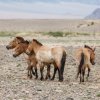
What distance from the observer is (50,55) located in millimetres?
19828

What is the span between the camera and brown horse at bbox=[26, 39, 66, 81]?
19.6 m

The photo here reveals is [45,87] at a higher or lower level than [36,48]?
→ lower

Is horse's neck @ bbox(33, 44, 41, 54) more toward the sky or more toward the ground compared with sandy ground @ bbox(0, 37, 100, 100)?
more toward the sky

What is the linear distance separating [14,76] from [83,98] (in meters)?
6.46

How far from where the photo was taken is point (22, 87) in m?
17.2

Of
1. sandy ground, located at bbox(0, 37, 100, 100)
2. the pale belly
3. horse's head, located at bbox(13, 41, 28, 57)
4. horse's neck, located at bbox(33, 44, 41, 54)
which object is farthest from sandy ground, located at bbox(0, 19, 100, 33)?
the pale belly

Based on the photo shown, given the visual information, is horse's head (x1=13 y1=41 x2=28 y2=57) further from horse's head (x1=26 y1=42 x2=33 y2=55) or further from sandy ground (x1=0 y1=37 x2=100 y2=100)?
sandy ground (x1=0 y1=37 x2=100 y2=100)

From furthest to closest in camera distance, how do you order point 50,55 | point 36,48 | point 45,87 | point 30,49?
point 30,49
point 36,48
point 50,55
point 45,87

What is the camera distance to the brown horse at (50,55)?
19.6 meters

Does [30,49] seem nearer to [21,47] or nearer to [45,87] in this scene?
[21,47]

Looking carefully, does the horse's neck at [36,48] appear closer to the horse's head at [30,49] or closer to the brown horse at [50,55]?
the brown horse at [50,55]

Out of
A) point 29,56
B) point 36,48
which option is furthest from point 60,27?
point 36,48

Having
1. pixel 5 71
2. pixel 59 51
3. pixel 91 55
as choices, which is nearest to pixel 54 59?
pixel 59 51

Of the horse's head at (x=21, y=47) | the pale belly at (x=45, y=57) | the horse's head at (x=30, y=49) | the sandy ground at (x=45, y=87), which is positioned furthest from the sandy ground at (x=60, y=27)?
the pale belly at (x=45, y=57)
